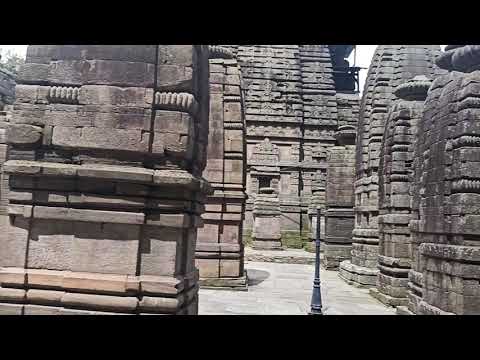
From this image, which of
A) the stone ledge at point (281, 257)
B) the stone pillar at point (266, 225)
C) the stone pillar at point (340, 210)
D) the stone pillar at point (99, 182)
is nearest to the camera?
the stone pillar at point (99, 182)

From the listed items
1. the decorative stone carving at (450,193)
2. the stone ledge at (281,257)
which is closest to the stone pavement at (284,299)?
the decorative stone carving at (450,193)

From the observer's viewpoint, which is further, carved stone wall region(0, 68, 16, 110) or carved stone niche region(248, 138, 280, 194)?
carved stone niche region(248, 138, 280, 194)

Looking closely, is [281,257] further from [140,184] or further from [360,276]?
[140,184]

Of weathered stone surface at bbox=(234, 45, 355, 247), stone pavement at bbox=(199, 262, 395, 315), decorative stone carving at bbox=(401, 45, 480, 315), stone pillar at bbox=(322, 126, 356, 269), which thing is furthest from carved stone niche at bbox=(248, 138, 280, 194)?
decorative stone carving at bbox=(401, 45, 480, 315)

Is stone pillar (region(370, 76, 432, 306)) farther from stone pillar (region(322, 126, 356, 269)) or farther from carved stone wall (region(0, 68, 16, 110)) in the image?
carved stone wall (region(0, 68, 16, 110))

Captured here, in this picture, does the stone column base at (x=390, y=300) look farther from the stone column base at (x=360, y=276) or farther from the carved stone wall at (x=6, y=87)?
the carved stone wall at (x=6, y=87)

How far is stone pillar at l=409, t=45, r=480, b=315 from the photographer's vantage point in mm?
6219

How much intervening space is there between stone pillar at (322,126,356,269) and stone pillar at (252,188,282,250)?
5331 mm

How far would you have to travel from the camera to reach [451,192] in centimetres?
654

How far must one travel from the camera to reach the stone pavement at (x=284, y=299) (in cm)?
920

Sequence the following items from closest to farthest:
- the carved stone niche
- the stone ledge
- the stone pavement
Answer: the stone pavement
the stone ledge
the carved stone niche

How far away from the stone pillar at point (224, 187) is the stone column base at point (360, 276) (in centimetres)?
417
